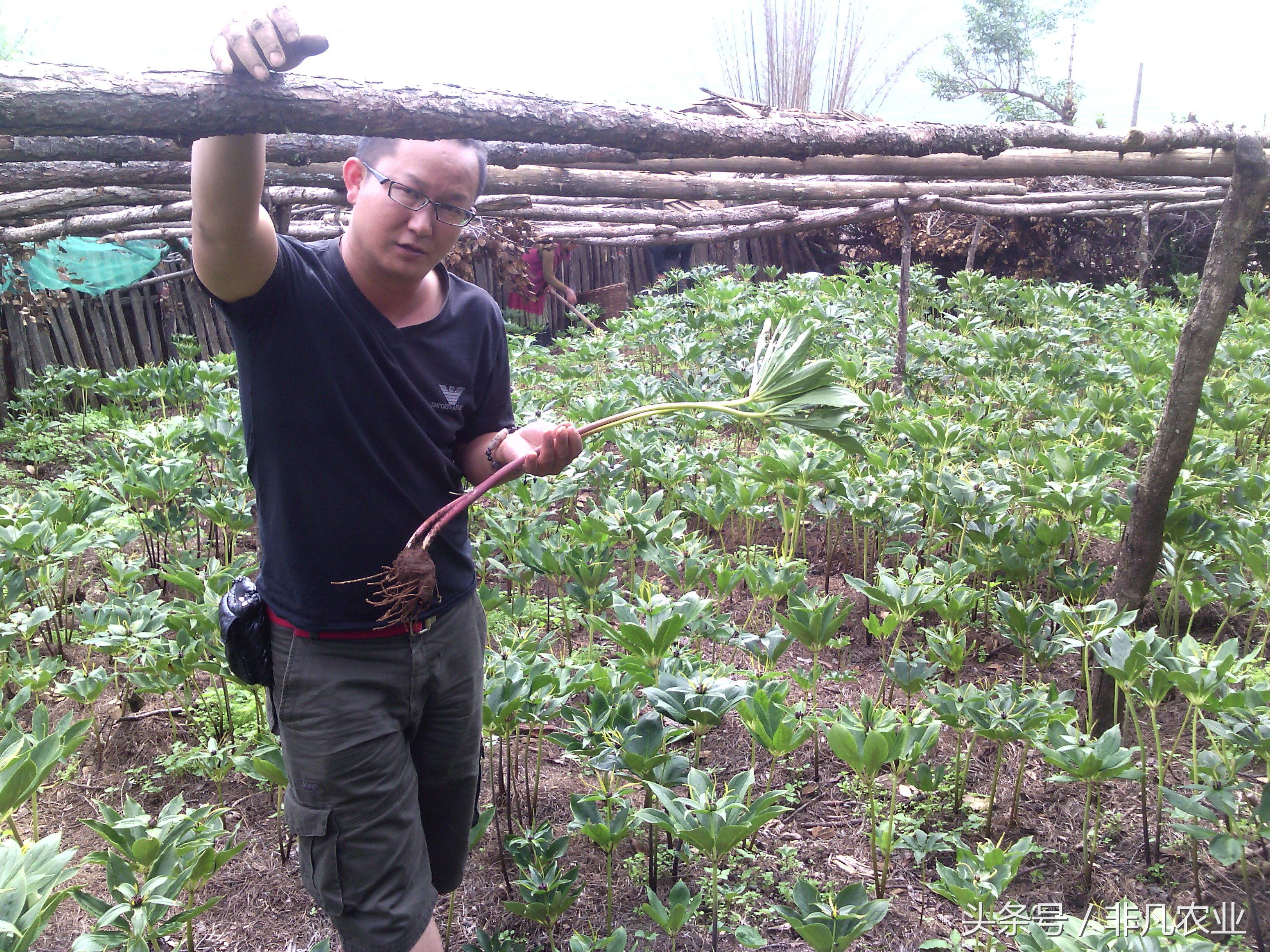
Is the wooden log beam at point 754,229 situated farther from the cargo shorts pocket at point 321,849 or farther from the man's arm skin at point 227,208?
the cargo shorts pocket at point 321,849

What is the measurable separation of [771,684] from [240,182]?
158 centimetres

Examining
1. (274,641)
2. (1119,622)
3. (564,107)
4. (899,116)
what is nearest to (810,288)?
(1119,622)

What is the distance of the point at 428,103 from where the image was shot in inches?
59.9

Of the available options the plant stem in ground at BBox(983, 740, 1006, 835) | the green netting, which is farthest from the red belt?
the green netting

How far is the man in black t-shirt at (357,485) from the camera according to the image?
156cm

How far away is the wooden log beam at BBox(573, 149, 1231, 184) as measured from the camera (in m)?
2.83

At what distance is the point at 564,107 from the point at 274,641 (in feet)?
3.83

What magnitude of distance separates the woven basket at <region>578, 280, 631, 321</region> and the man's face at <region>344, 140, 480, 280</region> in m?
9.22

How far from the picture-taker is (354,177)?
167 centimetres

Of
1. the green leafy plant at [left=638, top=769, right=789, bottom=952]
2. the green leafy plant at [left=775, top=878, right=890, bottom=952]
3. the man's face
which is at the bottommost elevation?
the green leafy plant at [left=775, top=878, right=890, bottom=952]

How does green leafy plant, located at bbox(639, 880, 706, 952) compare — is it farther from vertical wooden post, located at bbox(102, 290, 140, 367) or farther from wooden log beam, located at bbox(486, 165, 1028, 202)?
vertical wooden post, located at bbox(102, 290, 140, 367)

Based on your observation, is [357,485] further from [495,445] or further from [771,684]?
[771,684]

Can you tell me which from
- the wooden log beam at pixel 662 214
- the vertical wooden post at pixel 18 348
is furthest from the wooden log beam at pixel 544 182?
the vertical wooden post at pixel 18 348

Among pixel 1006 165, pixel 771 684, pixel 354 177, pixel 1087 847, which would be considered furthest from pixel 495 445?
pixel 1006 165
